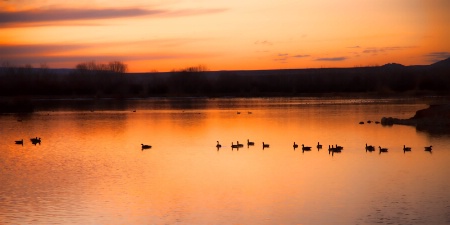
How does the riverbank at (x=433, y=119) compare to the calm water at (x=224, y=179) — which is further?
the riverbank at (x=433, y=119)

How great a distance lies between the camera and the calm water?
13430mm

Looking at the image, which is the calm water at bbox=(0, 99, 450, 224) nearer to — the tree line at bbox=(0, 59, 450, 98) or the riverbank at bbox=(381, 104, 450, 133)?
the riverbank at bbox=(381, 104, 450, 133)

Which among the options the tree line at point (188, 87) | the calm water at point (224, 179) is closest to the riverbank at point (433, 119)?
the calm water at point (224, 179)

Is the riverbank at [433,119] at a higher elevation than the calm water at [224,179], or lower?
higher

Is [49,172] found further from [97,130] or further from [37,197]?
[97,130]

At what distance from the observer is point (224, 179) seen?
1781 centimetres

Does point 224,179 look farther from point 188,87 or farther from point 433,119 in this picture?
point 188,87

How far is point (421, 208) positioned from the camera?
13.5 meters

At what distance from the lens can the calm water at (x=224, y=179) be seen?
44.1ft

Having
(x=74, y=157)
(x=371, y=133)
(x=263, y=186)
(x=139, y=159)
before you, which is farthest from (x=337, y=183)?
(x=371, y=133)

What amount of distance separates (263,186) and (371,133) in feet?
47.9

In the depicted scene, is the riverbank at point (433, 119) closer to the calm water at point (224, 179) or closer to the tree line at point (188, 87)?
the calm water at point (224, 179)

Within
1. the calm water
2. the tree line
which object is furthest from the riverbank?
the tree line

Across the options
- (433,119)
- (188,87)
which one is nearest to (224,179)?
(433,119)
